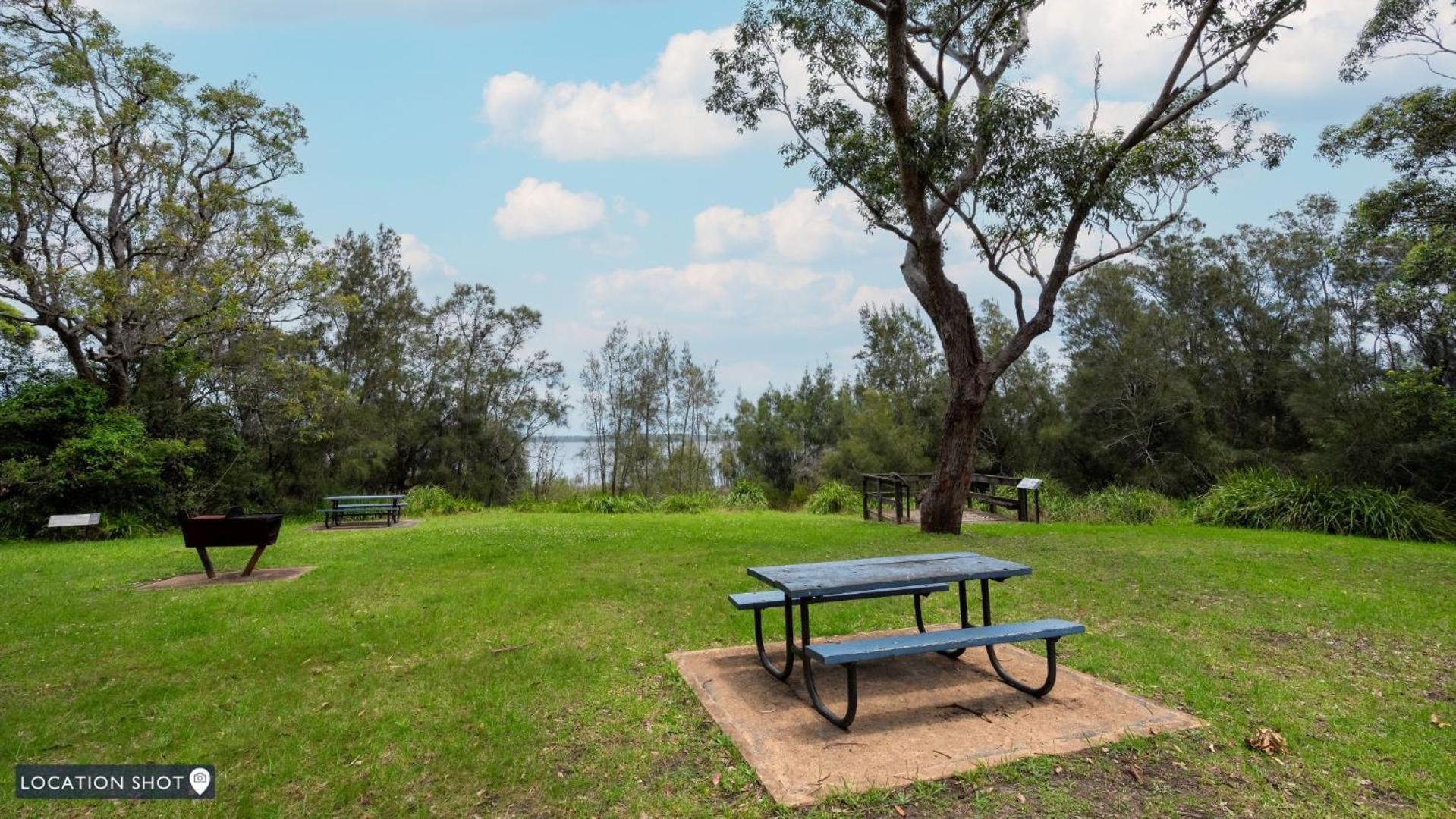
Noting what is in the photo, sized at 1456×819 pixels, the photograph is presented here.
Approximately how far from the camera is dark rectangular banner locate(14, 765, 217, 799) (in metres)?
2.66

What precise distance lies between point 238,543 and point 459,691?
13.0 ft

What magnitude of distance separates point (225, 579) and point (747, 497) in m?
12.0

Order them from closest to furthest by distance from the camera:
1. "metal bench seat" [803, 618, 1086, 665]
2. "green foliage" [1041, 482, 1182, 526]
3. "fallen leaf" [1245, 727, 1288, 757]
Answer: "fallen leaf" [1245, 727, 1288, 757]
"metal bench seat" [803, 618, 1086, 665]
"green foliage" [1041, 482, 1182, 526]

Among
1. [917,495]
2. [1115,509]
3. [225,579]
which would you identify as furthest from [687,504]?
[225,579]

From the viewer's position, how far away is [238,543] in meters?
6.18

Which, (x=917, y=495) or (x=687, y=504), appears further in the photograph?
(x=687, y=504)

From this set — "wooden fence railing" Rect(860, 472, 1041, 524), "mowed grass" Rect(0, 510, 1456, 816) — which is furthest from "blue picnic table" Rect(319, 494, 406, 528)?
"wooden fence railing" Rect(860, 472, 1041, 524)

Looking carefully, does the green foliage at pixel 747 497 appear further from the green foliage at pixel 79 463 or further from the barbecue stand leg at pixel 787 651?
the barbecue stand leg at pixel 787 651

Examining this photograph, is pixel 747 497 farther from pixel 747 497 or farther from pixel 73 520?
pixel 73 520

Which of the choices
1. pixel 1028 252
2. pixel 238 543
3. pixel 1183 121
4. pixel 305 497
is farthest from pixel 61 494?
pixel 1183 121

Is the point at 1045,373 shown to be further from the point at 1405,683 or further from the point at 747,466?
the point at 1405,683

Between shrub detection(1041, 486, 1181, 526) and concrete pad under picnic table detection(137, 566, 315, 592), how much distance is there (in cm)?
1198

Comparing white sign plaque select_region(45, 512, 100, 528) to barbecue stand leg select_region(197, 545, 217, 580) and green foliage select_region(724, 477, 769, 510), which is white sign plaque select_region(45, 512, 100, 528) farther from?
green foliage select_region(724, 477, 769, 510)

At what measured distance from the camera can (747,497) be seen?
17.3 meters
